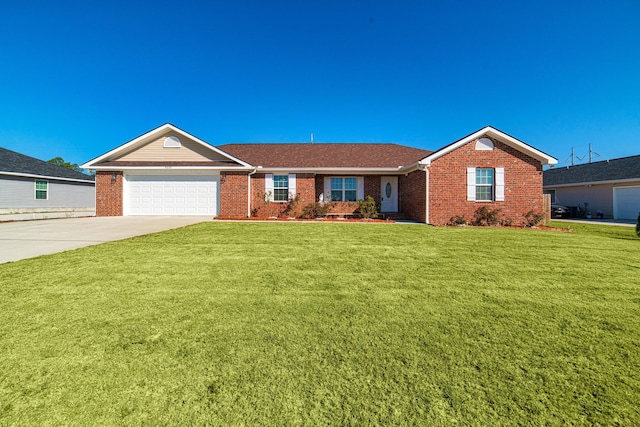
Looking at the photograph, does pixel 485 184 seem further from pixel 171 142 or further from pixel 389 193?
pixel 171 142

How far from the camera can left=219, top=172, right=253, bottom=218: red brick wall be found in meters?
15.8

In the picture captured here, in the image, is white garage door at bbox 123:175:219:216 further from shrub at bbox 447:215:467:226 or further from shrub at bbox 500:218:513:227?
shrub at bbox 500:218:513:227

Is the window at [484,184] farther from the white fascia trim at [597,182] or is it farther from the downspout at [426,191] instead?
the white fascia trim at [597,182]

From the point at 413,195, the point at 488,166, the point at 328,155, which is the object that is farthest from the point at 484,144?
the point at 328,155

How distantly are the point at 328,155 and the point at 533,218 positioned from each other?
11.2 m

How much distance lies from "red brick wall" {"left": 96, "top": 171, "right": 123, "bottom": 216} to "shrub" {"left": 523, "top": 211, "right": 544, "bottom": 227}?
2040 centimetres

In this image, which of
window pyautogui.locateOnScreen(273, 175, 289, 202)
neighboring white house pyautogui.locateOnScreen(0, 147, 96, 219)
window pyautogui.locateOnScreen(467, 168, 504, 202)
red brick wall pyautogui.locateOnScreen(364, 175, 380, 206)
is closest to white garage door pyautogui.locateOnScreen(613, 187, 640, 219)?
window pyautogui.locateOnScreen(467, 168, 504, 202)

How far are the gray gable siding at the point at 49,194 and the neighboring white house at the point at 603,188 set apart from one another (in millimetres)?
40183

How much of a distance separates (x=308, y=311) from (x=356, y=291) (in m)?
0.97

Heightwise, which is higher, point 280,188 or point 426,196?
point 280,188

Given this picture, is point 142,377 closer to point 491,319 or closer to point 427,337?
point 427,337

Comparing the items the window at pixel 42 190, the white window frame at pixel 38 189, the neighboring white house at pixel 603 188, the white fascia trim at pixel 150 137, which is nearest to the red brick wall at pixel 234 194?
the white fascia trim at pixel 150 137

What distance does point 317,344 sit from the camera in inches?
107

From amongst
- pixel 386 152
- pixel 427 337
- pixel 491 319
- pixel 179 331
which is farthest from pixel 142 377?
pixel 386 152
